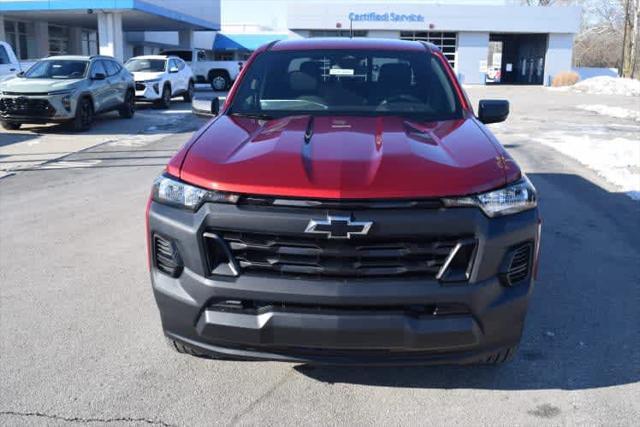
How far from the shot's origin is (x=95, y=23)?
1405 inches

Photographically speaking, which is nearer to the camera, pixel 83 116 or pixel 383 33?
pixel 83 116

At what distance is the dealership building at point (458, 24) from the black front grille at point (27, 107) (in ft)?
117

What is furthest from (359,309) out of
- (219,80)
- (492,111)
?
(219,80)

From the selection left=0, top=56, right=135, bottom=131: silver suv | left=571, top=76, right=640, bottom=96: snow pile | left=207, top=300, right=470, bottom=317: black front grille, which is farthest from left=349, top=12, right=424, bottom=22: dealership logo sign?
left=207, top=300, right=470, bottom=317: black front grille

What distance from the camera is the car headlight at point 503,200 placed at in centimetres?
290

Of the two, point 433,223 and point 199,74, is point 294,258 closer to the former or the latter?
point 433,223

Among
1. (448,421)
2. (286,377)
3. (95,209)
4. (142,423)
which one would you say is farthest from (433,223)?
(95,209)

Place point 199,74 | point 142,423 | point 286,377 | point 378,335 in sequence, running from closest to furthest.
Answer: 1. point 378,335
2. point 142,423
3. point 286,377
4. point 199,74

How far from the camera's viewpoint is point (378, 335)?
280 centimetres

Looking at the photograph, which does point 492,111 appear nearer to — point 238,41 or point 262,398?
point 262,398

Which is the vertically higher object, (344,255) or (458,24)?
(458,24)

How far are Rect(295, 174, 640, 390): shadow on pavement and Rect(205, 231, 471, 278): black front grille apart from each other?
894 millimetres

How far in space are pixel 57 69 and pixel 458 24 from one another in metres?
38.6

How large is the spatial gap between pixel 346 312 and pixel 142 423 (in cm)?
116
